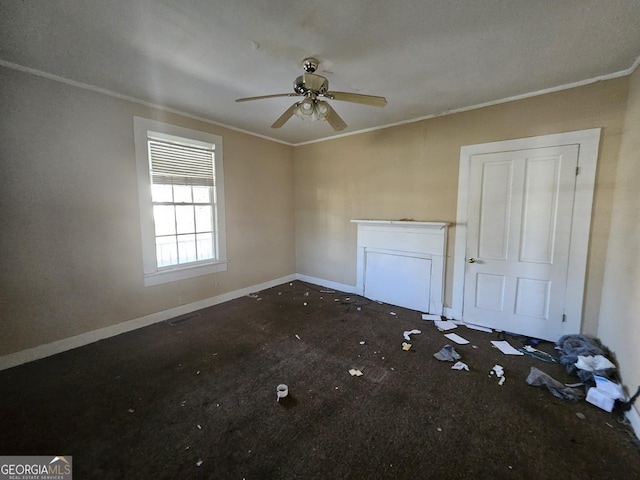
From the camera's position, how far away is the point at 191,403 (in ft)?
6.17

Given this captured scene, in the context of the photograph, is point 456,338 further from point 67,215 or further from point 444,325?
point 67,215

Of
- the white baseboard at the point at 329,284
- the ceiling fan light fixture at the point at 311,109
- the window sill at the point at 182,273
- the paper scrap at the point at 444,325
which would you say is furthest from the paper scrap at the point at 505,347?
the window sill at the point at 182,273

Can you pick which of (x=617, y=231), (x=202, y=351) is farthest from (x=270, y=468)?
(x=617, y=231)

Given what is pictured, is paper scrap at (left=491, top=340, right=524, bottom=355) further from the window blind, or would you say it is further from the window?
the window blind

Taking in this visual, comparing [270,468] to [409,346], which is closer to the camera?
[270,468]

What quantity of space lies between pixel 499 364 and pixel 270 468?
2179 millimetres

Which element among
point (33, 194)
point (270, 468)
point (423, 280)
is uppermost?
point (33, 194)

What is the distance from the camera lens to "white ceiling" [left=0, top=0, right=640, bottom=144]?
5.13 feet

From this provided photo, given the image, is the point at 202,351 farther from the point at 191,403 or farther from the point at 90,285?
the point at 90,285

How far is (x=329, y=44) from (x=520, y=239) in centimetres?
276

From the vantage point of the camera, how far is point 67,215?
249 cm

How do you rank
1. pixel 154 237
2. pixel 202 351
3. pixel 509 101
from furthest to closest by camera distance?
pixel 154 237, pixel 509 101, pixel 202 351

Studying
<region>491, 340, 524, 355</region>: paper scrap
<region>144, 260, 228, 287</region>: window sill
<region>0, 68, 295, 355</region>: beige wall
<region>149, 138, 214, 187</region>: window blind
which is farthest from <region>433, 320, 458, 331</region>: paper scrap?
<region>149, 138, 214, 187</region>: window blind

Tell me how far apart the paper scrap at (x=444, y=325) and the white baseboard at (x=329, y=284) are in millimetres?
1345
